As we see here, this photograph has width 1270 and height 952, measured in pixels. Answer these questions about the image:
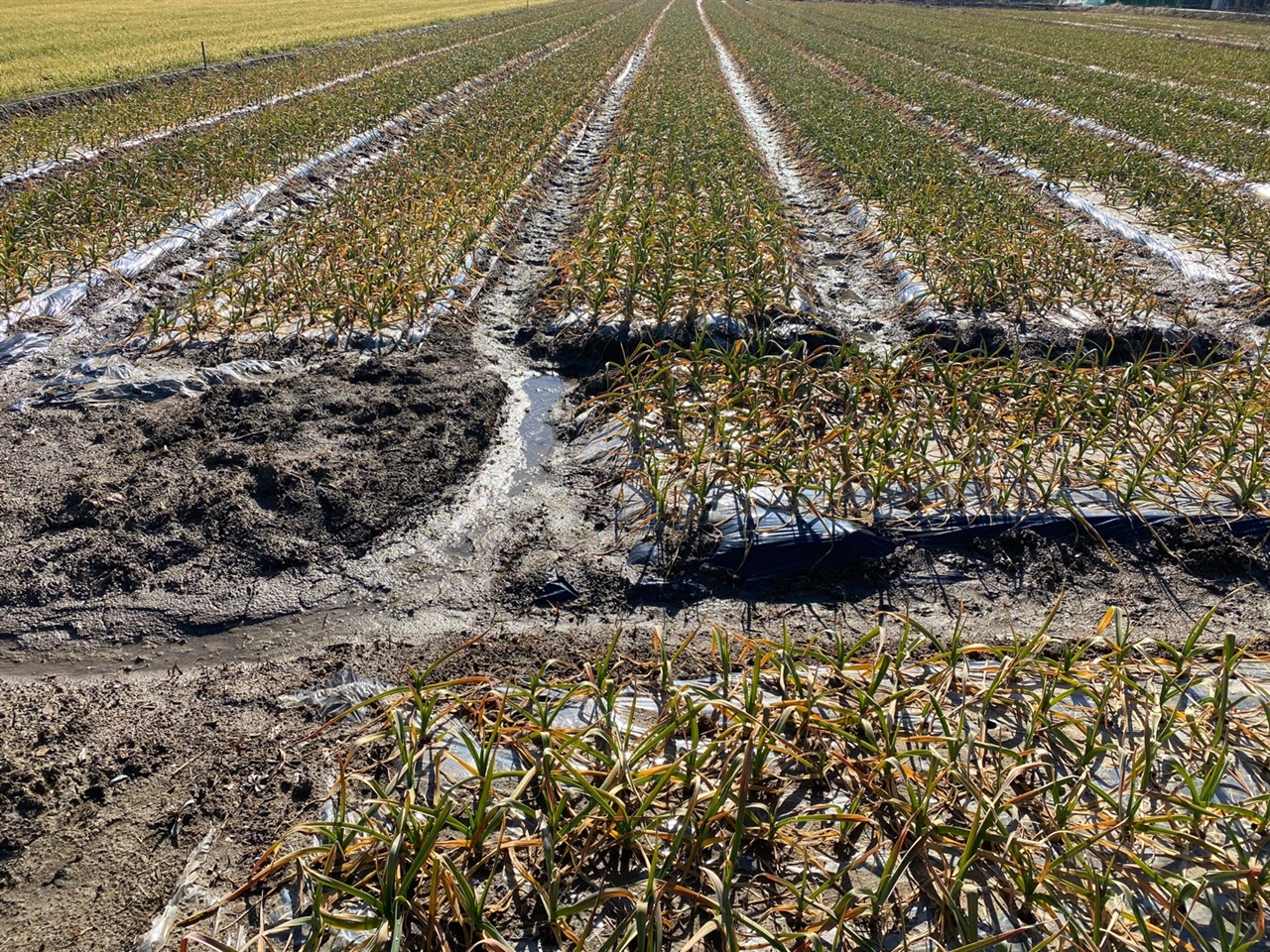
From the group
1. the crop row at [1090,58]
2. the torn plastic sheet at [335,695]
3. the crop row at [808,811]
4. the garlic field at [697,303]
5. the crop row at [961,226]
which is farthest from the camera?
the crop row at [1090,58]

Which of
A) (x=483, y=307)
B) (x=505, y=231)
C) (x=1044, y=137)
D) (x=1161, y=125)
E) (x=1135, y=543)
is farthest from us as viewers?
(x=1161, y=125)

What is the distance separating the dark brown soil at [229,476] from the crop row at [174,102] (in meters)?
6.50

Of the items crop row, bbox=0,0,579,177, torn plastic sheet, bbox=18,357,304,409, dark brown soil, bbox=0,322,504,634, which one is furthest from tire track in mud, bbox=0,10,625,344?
crop row, bbox=0,0,579,177

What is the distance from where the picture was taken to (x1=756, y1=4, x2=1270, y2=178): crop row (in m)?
9.81

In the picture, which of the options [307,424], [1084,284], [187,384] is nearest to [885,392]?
[1084,284]

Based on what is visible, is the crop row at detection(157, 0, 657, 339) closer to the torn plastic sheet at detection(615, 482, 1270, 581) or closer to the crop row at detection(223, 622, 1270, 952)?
the torn plastic sheet at detection(615, 482, 1270, 581)

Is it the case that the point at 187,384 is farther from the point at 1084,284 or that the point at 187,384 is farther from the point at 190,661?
the point at 1084,284

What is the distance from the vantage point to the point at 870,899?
1827 mm

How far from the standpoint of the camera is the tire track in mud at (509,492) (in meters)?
3.37

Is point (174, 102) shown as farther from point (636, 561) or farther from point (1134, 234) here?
point (1134, 234)

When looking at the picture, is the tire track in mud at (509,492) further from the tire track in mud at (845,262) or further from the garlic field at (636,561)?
the tire track in mud at (845,262)

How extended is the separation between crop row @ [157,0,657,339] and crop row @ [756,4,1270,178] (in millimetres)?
8480

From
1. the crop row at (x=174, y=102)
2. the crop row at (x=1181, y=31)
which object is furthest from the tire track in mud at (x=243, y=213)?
the crop row at (x=1181, y=31)

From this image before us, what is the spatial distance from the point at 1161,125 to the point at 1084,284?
803 cm
